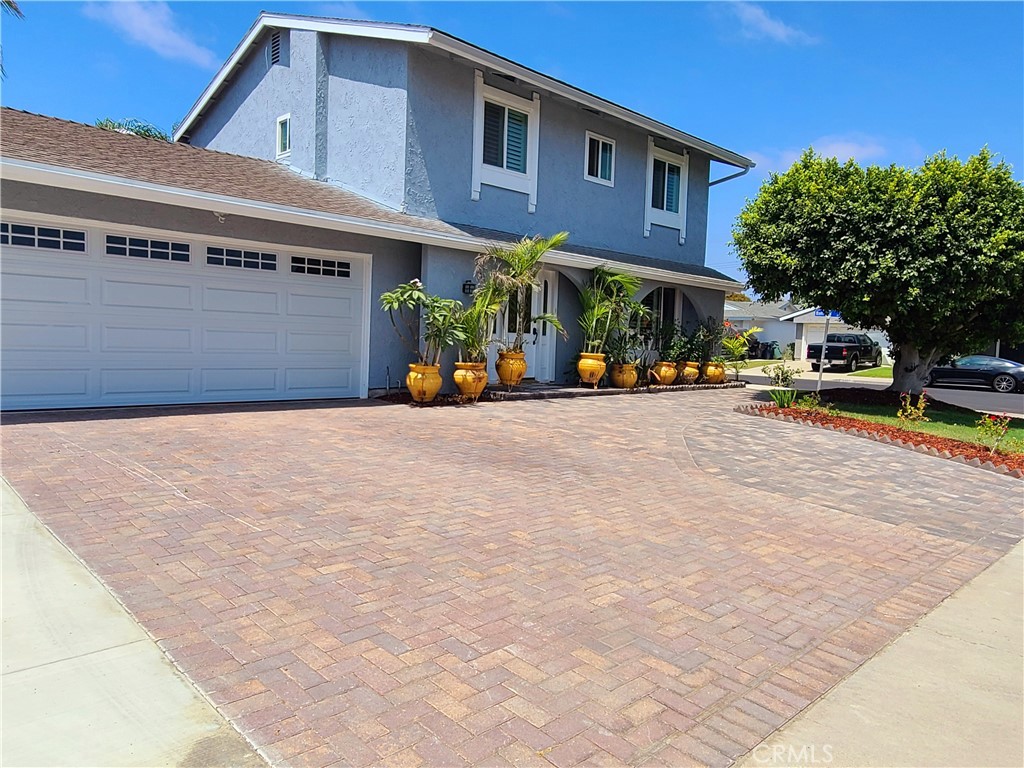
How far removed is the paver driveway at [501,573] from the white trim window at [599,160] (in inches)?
390

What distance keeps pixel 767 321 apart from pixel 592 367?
127 ft

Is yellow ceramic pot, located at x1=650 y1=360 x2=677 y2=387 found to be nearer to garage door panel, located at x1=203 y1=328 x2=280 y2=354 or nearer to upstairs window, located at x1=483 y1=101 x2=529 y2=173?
upstairs window, located at x1=483 y1=101 x2=529 y2=173

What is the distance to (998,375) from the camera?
22.7m

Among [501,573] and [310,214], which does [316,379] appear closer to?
[310,214]

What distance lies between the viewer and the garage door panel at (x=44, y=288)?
8.78 metres

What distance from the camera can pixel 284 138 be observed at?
50.3 ft

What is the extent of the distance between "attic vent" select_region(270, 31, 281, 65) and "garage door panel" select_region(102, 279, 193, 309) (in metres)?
7.76

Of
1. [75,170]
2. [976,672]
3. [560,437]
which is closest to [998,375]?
[560,437]

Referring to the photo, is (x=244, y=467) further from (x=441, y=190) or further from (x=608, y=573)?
(x=441, y=190)

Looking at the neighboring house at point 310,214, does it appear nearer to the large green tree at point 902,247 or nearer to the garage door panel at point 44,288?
the garage door panel at point 44,288

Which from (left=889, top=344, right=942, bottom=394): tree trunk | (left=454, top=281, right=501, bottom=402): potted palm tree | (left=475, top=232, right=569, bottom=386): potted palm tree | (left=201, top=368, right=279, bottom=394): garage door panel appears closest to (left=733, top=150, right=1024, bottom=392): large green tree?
(left=889, top=344, right=942, bottom=394): tree trunk

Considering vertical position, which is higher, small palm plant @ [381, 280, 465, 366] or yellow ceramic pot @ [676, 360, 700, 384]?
small palm plant @ [381, 280, 465, 366]

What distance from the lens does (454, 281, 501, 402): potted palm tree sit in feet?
39.2

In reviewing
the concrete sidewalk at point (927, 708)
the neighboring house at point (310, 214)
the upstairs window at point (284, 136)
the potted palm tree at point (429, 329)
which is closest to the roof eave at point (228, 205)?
the neighboring house at point (310, 214)
